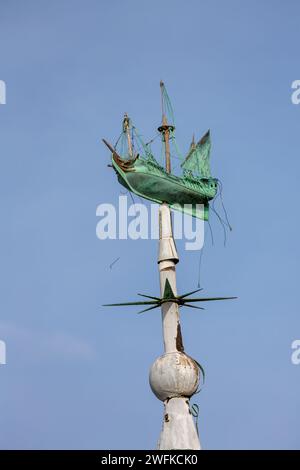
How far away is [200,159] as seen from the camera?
53.4 m

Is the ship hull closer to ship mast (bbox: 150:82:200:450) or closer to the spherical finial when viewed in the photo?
ship mast (bbox: 150:82:200:450)

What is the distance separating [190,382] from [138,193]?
7.83 m

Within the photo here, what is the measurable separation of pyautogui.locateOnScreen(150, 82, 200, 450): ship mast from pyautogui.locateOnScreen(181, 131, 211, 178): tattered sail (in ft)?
13.5

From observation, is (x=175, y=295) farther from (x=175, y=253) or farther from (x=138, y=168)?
(x=138, y=168)

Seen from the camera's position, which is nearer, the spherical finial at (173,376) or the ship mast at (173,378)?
the ship mast at (173,378)

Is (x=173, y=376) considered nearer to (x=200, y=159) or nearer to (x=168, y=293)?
(x=168, y=293)

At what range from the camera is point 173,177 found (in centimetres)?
5181

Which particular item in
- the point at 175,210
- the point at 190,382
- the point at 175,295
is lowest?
the point at 190,382

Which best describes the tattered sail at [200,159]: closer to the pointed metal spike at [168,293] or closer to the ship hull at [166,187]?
the ship hull at [166,187]

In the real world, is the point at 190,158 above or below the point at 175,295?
above

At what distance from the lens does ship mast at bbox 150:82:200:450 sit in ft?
156

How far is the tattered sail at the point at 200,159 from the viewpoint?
52.9m
